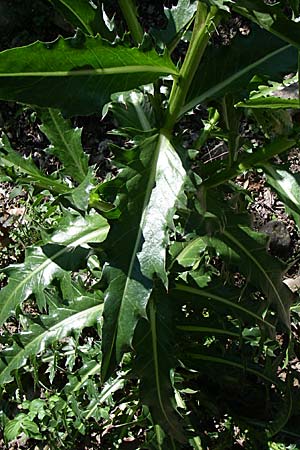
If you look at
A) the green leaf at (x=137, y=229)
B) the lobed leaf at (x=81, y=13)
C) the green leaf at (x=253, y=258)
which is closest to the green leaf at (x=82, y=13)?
Answer: the lobed leaf at (x=81, y=13)

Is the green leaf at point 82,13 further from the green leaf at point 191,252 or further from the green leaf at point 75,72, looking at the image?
the green leaf at point 191,252

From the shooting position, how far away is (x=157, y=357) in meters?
1.81

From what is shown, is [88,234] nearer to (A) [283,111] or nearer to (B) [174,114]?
(B) [174,114]

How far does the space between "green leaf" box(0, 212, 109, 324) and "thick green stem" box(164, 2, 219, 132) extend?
35 cm

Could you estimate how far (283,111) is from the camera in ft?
5.29

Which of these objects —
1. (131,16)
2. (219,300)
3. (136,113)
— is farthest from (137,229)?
(219,300)

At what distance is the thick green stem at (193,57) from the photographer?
1.36m

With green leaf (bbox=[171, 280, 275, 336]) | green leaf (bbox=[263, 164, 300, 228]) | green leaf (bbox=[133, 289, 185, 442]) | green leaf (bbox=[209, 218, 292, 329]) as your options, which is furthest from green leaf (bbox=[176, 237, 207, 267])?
green leaf (bbox=[263, 164, 300, 228])

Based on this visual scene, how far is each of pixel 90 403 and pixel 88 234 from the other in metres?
0.83

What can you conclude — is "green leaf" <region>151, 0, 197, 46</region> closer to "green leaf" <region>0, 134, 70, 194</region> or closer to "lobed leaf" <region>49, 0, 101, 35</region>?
"lobed leaf" <region>49, 0, 101, 35</region>

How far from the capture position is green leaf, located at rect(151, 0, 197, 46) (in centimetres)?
167

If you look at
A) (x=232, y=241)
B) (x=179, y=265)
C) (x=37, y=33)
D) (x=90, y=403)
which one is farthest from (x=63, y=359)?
(x=37, y=33)

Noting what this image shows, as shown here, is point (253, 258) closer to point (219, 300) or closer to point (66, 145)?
point (219, 300)

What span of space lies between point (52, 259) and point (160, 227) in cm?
41
